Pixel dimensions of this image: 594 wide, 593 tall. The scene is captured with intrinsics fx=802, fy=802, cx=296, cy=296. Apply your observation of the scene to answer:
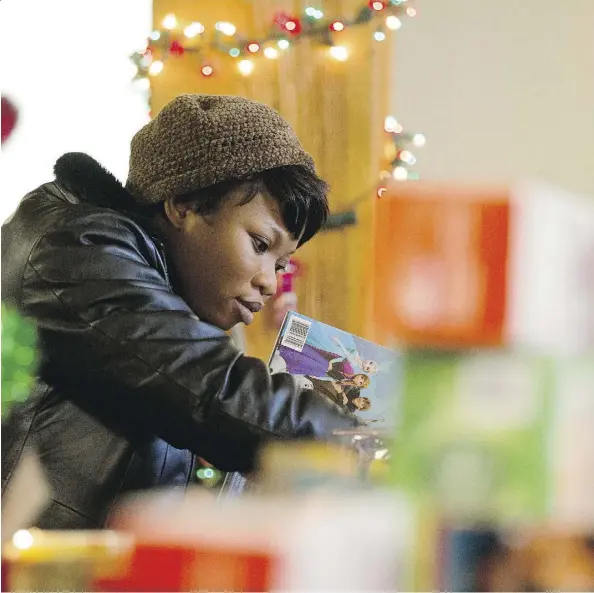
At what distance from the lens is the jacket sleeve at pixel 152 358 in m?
0.69

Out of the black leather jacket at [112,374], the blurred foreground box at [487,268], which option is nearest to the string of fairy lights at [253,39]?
the black leather jacket at [112,374]

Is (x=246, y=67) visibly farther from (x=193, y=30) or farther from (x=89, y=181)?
(x=89, y=181)

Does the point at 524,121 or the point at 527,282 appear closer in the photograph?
the point at 527,282

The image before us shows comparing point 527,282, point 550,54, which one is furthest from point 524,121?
point 527,282

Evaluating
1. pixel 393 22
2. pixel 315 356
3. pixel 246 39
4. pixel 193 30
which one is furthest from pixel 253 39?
pixel 315 356

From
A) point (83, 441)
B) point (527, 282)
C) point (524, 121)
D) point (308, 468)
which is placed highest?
point (524, 121)

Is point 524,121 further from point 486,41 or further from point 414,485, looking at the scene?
point 414,485

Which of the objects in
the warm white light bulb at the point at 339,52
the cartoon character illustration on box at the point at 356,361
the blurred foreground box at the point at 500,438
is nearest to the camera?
the blurred foreground box at the point at 500,438

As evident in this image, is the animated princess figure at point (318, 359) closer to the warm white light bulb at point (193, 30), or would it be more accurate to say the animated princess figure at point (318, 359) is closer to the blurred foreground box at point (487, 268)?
the blurred foreground box at point (487, 268)

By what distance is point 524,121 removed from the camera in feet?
2.49

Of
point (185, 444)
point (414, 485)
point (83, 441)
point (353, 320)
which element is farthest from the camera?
point (353, 320)

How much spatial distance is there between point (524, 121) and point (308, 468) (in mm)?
448

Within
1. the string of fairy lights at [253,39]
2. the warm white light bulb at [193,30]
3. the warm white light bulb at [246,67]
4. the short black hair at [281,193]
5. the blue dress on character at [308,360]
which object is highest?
the warm white light bulb at [193,30]

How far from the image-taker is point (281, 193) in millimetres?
975
